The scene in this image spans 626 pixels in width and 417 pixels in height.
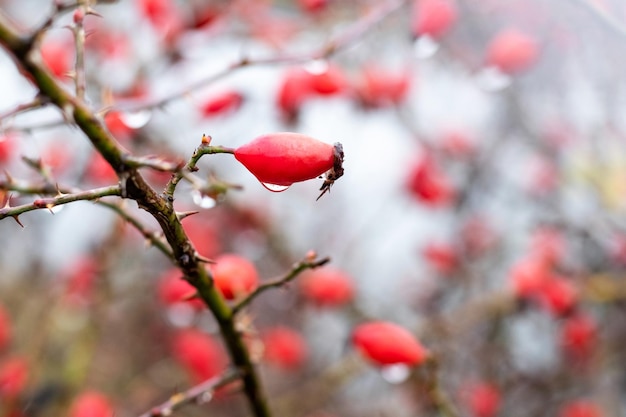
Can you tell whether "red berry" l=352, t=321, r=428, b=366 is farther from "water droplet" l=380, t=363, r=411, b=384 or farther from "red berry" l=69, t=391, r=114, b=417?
"red berry" l=69, t=391, r=114, b=417

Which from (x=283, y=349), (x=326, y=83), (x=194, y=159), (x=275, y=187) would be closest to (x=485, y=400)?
(x=283, y=349)

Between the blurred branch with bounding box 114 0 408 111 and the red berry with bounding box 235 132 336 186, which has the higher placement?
the blurred branch with bounding box 114 0 408 111

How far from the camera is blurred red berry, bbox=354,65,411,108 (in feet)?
7.84

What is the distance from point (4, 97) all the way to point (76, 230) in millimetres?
719

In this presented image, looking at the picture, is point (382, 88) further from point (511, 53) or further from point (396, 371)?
point (396, 371)

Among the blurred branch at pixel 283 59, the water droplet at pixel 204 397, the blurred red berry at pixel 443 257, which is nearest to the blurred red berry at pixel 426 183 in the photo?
the blurred red berry at pixel 443 257

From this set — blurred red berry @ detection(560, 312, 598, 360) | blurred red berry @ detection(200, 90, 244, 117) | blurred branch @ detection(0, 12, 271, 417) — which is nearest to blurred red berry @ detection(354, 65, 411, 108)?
blurred red berry @ detection(200, 90, 244, 117)

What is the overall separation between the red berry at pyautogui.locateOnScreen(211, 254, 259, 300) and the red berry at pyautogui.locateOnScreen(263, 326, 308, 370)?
58.0 inches

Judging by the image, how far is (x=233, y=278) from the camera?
3.84ft

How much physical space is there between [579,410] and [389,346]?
142cm

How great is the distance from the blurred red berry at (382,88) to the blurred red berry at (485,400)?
3.44 feet

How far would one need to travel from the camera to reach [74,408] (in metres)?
1.97

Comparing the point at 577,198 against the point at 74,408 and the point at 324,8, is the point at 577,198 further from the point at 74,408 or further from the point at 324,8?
the point at 74,408

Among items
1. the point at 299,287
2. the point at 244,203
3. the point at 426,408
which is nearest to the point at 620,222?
the point at 426,408
